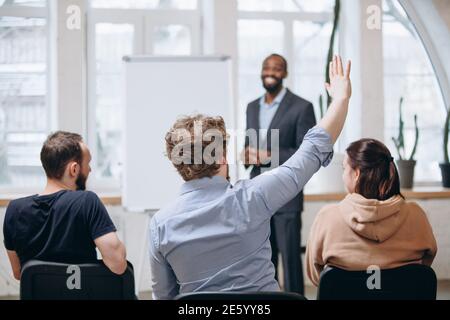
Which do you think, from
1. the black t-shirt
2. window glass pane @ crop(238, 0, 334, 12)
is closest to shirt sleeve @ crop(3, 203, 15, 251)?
the black t-shirt

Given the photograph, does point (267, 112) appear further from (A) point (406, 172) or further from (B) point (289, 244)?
(A) point (406, 172)

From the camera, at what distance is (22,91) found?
4.94 m

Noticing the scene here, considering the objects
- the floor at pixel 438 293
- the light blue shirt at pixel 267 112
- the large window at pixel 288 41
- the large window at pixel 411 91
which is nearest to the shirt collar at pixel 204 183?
the light blue shirt at pixel 267 112

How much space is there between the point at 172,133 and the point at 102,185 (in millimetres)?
3413

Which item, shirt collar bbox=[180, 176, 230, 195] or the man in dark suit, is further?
the man in dark suit

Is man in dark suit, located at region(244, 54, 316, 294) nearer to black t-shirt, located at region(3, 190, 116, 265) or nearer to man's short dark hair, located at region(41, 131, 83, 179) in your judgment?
man's short dark hair, located at region(41, 131, 83, 179)

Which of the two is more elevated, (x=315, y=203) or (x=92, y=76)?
(x=92, y=76)

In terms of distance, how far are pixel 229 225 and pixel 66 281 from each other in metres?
0.54

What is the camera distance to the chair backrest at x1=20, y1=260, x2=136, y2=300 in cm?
183

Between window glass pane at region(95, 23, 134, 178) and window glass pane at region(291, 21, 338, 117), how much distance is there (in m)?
1.36

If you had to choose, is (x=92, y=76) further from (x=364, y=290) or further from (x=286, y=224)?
(x=364, y=290)

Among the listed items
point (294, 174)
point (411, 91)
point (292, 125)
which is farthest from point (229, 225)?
point (411, 91)

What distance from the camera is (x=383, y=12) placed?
546 cm
